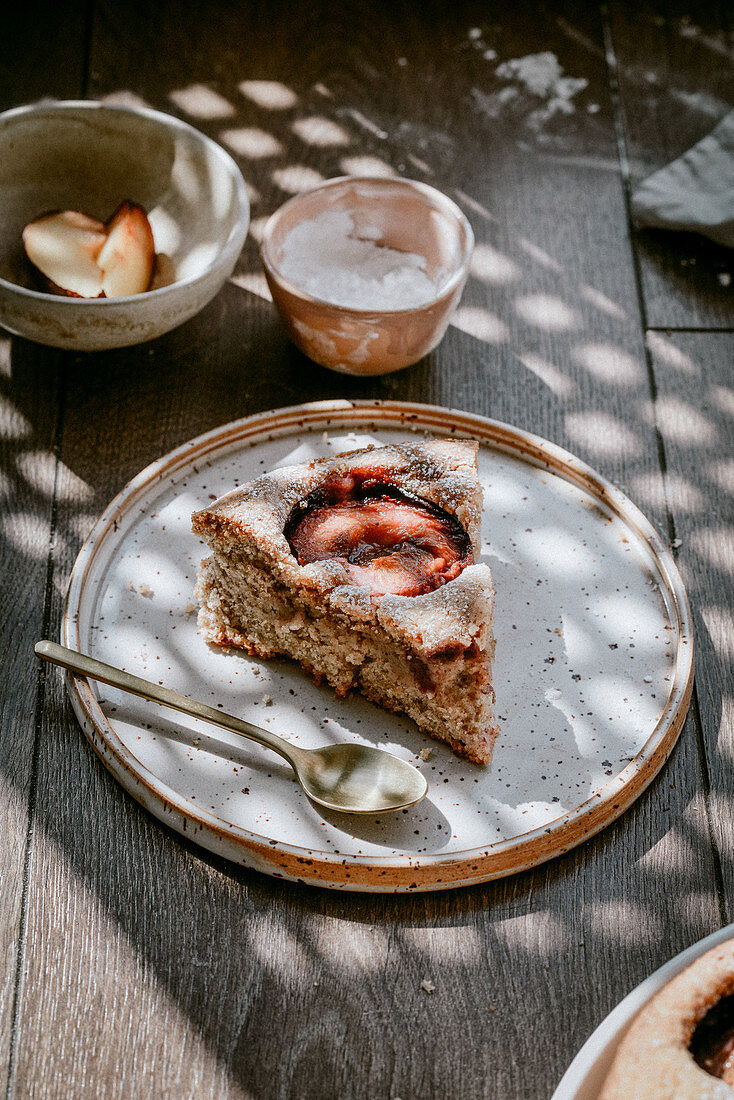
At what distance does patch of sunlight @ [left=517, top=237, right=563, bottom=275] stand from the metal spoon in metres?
1.76

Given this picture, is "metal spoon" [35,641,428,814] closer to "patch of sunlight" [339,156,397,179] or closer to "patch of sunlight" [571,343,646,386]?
"patch of sunlight" [571,343,646,386]

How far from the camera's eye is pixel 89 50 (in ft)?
11.7

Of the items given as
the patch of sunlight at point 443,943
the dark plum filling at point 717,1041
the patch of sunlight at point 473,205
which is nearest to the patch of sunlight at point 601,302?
the patch of sunlight at point 473,205

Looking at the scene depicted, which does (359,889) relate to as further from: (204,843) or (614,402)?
(614,402)

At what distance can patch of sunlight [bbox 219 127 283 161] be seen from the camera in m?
3.36

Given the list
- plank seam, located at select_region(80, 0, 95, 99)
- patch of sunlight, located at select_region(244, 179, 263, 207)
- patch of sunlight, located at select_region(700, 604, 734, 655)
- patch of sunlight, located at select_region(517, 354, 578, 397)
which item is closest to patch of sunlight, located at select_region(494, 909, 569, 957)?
patch of sunlight, located at select_region(700, 604, 734, 655)

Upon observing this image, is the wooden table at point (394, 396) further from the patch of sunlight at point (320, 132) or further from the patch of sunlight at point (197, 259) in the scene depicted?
the patch of sunlight at point (197, 259)

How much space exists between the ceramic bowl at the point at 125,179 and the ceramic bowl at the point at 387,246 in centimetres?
16

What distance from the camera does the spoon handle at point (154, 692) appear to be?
2.01 metres

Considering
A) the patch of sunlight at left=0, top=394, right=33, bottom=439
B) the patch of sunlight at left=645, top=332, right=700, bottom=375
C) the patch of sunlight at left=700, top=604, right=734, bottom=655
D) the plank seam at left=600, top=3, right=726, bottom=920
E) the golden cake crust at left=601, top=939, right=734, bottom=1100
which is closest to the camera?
the golden cake crust at left=601, top=939, right=734, bottom=1100

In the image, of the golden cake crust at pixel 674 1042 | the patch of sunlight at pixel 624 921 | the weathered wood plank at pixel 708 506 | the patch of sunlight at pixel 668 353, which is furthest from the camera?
the patch of sunlight at pixel 668 353

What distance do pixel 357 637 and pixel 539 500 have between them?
66 centimetres

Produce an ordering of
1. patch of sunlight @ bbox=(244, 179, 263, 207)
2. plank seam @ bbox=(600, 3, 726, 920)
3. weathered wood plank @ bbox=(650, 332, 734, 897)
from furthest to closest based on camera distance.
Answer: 1. patch of sunlight @ bbox=(244, 179, 263, 207)
2. weathered wood plank @ bbox=(650, 332, 734, 897)
3. plank seam @ bbox=(600, 3, 726, 920)

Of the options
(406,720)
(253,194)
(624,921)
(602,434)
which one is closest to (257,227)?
(253,194)
